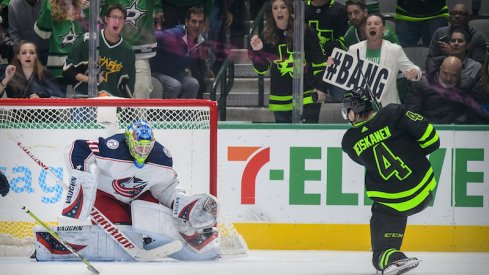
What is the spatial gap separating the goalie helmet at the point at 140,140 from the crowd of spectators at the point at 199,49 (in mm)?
1007

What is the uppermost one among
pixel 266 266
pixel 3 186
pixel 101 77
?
pixel 101 77

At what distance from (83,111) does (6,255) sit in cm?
104

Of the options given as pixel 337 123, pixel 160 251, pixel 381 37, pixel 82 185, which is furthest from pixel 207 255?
pixel 381 37

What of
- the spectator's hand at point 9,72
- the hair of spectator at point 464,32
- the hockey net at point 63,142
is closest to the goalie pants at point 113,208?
the hockey net at point 63,142

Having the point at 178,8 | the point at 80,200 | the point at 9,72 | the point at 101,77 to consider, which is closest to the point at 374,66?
the point at 178,8

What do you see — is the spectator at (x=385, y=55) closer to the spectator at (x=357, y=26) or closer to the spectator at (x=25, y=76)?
the spectator at (x=357, y=26)

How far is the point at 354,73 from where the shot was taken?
24.7 feet

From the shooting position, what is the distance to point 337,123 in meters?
7.67

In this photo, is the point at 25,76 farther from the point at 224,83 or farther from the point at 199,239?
the point at 199,239

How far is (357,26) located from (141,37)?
1.48 m

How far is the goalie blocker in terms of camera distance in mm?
6652

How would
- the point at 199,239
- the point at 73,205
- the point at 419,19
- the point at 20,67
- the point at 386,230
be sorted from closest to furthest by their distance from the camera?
the point at 386,230 < the point at 73,205 < the point at 199,239 < the point at 20,67 < the point at 419,19

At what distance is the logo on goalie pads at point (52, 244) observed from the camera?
663 cm

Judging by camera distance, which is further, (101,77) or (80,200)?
(101,77)
